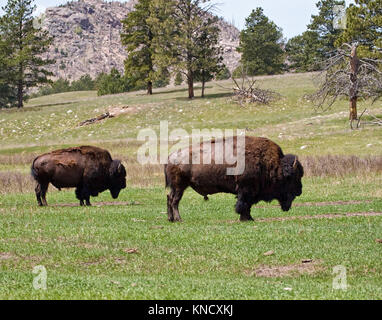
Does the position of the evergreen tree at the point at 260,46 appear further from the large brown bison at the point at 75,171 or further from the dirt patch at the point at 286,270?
the dirt patch at the point at 286,270

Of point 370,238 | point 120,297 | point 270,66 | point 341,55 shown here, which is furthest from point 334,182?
point 270,66

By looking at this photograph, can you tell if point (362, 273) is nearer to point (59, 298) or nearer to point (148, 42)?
point (59, 298)

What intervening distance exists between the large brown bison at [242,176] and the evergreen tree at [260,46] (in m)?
89.0

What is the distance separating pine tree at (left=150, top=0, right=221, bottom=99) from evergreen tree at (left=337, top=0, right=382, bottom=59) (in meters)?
16.9

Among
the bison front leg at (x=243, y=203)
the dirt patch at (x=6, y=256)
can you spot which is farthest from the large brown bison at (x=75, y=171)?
the dirt patch at (x=6, y=256)

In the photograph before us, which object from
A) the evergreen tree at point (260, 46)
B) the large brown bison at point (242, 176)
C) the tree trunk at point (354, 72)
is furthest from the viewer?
the evergreen tree at point (260, 46)

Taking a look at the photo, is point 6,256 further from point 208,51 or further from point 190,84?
point 190,84

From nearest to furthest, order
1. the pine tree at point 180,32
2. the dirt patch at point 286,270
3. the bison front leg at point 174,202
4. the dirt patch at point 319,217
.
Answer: the dirt patch at point 286,270, the bison front leg at point 174,202, the dirt patch at point 319,217, the pine tree at point 180,32

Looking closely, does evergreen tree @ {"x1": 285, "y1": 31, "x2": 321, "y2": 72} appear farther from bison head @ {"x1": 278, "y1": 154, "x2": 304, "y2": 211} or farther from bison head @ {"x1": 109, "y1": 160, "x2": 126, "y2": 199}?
bison head @ {"x1": 278, "y1": 154, "x2": 304, "y2": 211}

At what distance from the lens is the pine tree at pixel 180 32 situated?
6838 centimetres

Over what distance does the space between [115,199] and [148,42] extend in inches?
2282

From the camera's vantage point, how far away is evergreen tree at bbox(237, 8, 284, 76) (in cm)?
10531

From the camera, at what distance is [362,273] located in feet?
33.2

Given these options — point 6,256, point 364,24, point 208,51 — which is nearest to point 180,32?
point 208,51
